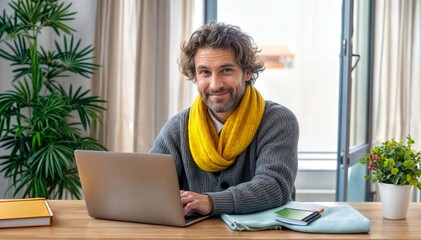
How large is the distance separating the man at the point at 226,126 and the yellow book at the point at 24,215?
0.61 m

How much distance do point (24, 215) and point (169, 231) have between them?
0.45m

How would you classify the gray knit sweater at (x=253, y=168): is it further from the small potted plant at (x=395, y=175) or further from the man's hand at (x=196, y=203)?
the small potted plant at (x=395, y=175)

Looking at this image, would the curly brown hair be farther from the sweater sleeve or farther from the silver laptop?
the silver laptop

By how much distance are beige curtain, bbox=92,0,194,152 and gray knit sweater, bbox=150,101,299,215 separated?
1.66m

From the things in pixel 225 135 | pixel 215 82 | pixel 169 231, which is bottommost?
pixel 169 231

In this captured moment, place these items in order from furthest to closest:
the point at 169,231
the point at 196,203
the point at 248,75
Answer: the point at 248,75 < the point at 196,203 < the point at 169,231

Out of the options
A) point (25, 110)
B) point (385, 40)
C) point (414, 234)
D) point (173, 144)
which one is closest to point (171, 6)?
point (25, 110)

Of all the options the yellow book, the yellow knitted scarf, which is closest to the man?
the yellow knitted scarf

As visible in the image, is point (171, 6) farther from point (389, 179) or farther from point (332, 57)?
point (389, 179)

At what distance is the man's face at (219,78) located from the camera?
7.90ft

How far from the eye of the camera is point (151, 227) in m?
1.93

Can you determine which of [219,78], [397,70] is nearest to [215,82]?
[219,78]

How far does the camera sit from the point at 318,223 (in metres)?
1.90

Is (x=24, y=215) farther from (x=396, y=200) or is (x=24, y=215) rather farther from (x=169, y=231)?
(x=396, y=200)
